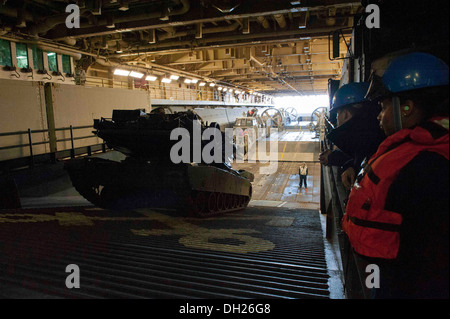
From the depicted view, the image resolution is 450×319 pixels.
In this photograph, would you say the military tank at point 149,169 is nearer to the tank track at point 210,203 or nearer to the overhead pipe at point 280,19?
the tank track at point 210,203

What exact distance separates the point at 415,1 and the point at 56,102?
1024 cm

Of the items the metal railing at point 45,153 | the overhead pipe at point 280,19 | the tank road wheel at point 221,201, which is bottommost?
the tank road wheel at point 221,201

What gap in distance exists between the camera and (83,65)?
1395 cm

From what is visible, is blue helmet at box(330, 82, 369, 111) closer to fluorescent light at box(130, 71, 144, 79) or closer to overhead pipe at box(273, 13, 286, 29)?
overhead pipe at box(273, 13, 286, 29)

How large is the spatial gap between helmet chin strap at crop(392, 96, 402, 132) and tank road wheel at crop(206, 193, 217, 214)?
6.18m

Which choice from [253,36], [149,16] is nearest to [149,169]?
[149,16]

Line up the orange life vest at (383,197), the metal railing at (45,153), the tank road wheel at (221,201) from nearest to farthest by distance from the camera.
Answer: the orange life vest at (383,197), the tank road wheel at (221,201), the metal railing at (45,153)

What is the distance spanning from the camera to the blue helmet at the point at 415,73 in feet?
5.75

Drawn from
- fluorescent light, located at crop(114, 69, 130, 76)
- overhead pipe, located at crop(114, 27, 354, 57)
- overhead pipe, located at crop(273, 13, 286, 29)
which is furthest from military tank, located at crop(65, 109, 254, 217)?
fluorescent light, located at crop(114, 69, 130, 76)

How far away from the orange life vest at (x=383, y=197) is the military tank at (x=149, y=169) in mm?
4772

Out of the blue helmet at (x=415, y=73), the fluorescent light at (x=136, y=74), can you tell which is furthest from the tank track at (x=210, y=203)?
the fluorescent light at (x=136, y=74)

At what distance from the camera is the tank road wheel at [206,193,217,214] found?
25.8 ft

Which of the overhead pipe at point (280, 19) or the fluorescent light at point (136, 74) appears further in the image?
the fluorescent light at point (136, 74)

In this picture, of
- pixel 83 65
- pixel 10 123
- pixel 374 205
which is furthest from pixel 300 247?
pixel 83 65
